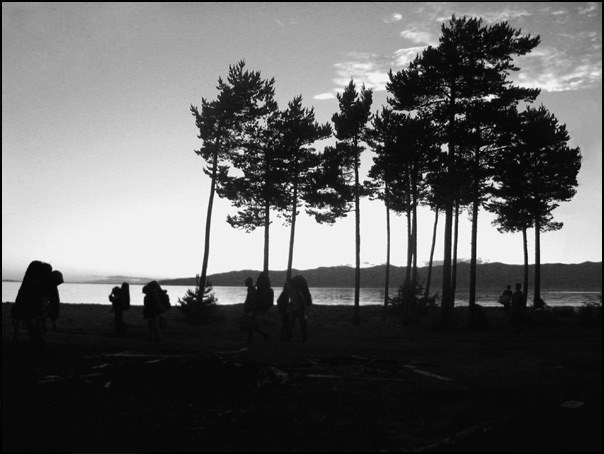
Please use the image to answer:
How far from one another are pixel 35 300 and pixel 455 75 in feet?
60.7

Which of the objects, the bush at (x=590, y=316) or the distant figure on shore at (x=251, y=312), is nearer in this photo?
the distant figure on shore at (x=251, y=312)

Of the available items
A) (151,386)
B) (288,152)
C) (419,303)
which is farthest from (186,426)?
(288,152)

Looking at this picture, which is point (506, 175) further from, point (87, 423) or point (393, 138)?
point (87, 423)

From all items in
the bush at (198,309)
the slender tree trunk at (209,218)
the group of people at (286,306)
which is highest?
the slender tree trunk at (209,218)

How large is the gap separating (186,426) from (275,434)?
3.63 ft

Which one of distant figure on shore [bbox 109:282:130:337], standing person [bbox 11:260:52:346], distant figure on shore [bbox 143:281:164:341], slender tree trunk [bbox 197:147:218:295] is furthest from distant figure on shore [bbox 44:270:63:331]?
slender tree trunk [bbox 197:147:218:295]

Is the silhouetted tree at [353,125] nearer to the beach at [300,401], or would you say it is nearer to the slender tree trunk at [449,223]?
the slender tree trunk at [449,223]

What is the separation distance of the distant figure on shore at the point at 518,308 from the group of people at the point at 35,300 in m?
17.4

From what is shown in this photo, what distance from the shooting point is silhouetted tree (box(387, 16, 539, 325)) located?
21.5 metres

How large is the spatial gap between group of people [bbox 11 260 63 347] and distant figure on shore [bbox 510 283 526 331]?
17420 millimetres

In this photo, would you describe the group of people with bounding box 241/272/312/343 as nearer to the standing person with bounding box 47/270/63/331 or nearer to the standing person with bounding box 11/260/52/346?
the standing person with bounding box 47/270/63/331

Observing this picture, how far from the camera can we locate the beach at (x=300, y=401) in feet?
17.5

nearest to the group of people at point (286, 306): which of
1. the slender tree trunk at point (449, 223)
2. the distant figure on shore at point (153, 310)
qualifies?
the distant figure on shore at point (153, 310)

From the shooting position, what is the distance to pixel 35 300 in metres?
10.6
